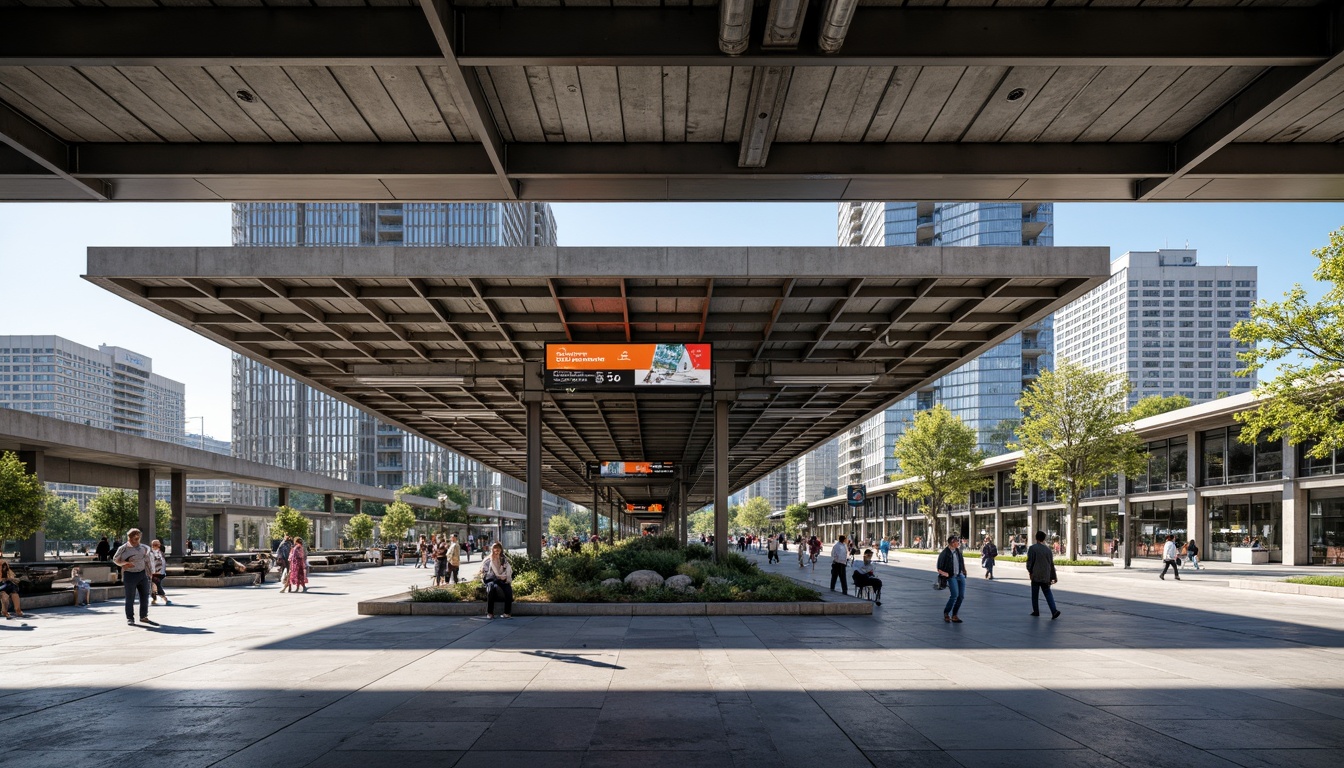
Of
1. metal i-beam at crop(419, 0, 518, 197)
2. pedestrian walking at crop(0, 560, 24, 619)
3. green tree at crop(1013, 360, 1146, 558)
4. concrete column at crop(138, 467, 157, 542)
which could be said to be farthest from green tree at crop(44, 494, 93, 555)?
metal i-beam at crop(419, 0, 518, 197)

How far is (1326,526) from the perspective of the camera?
40750mm

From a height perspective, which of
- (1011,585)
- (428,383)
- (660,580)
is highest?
(428,383)

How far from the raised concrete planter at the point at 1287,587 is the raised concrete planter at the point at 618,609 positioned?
15841 mm

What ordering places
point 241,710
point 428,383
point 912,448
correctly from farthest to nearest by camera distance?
point 912,448 → point 428,383 → point 241,710

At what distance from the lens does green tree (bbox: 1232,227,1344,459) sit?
2639cm

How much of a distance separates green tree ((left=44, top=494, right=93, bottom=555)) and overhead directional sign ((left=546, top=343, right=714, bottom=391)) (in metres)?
133

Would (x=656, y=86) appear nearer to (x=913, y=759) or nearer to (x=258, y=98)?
(x=258, y=98)

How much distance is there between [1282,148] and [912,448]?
5822 cm

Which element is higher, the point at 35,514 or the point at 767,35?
the point at 767,35

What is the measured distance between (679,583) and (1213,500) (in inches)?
1583

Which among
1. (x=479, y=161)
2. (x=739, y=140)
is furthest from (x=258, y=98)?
(x=739, y=140)

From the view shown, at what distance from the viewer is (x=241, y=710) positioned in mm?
8625

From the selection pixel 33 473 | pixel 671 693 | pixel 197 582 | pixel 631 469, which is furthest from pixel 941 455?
pixel 671 693

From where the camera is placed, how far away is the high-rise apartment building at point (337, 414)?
14175 centimetres
